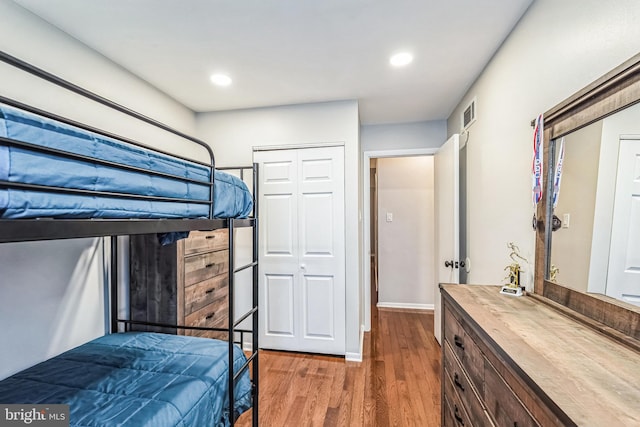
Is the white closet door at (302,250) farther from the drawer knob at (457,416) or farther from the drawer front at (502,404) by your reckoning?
the drawer front at (502,404)

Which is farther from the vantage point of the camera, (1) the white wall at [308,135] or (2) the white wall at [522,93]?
(1) the white wall at [308,135]

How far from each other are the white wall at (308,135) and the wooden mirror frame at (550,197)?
1.54 metres

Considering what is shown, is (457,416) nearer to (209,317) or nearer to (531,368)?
(531,368)

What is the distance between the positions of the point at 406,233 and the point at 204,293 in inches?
114

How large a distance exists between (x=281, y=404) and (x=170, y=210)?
1673 millimetres

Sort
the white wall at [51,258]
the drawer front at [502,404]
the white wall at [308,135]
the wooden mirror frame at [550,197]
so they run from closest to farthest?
the drawer front at [502,404] < the wooden mirror frame at [550,197] < the white wall at [51,258] < the white wall at [308,135]

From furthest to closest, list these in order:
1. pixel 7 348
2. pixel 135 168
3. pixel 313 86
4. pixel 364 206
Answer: pixel 364 206 < pixel 313 86 < pixel 7 348 < pixel 135 168

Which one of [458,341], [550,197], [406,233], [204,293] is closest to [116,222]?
[458,341]

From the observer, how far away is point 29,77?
1.54 m

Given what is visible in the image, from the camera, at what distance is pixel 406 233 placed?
13.8ft

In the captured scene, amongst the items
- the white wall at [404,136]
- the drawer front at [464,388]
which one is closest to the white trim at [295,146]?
the white wall at [404,136]

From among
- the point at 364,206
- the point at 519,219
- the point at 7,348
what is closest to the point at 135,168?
the point at 7,348

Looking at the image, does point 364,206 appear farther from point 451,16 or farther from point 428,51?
point 451,16

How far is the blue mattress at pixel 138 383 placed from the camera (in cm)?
114
